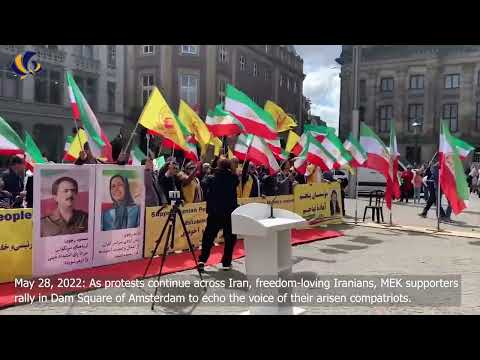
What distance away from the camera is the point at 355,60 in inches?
881

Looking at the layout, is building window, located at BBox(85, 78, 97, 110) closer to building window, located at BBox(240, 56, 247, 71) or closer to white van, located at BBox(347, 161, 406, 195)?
building window, located at BBox(240, 56, 247, 71)

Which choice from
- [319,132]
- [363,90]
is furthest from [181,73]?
[363,90]

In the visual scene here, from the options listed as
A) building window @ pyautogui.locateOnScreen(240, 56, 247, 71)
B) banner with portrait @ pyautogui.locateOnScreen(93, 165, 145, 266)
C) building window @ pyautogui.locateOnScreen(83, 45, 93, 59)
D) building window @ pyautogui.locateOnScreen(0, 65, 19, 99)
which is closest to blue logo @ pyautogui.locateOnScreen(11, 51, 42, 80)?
building window @ pyautogui.locateOnScreen(0, 65, 19, 99)

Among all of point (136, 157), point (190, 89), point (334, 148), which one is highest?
point (190, 89)

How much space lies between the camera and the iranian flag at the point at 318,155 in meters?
13.0

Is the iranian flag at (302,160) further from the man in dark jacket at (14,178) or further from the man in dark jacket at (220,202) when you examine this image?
the man in dark jacket at (14,178)

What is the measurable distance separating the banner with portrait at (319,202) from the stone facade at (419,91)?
3867cm

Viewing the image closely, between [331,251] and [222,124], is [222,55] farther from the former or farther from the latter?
[331,251]

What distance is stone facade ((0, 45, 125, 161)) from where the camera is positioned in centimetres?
2820

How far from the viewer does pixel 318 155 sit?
13.0 metres

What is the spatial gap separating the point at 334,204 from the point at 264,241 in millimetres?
9417

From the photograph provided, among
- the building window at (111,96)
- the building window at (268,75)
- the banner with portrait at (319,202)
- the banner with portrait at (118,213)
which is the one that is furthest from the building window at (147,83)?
the banner with portrait at (118,213)
